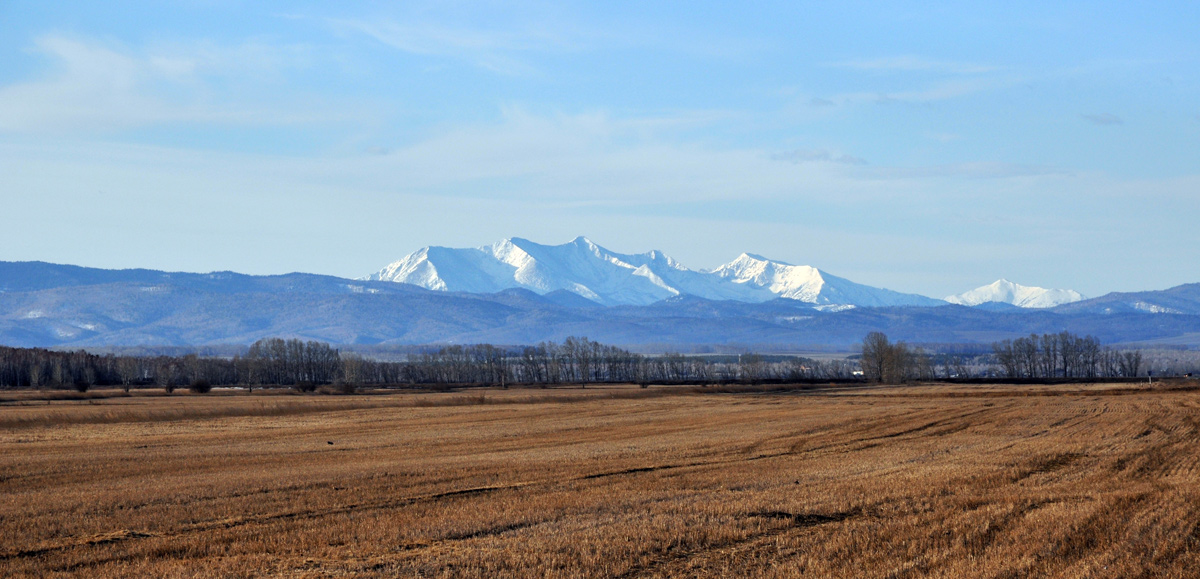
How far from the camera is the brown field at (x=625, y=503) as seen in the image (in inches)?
612

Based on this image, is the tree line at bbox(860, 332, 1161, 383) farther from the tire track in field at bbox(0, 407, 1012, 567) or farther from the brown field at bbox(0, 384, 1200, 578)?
the tire track in field at bbox(0, 407, 1012, 567)

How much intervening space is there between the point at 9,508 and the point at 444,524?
37.0 feet

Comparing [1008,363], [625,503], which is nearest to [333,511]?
[625,503]

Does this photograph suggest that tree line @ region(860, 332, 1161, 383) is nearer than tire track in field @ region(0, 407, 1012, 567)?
No

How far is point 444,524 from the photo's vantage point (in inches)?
760

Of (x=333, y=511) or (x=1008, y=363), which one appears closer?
(x=333, y=511)

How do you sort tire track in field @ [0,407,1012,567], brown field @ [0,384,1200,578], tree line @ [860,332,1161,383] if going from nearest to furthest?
brown field @ [0,384,1200,578]
tire track in field @ [0,407,1012,567]
tree line @ [860,332,1161,383]

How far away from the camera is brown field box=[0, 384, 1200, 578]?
612 inches

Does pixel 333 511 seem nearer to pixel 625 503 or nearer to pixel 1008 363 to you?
pixel 625 503

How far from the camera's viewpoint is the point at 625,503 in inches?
859

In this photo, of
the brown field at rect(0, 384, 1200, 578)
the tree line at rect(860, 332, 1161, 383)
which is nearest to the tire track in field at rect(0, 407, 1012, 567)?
the brown field at rect(0, 384, 1200, 578)

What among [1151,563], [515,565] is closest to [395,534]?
[515,565]

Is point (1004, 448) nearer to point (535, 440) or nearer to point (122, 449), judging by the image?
point (535, 440)

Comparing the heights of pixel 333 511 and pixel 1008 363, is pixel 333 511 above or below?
above
